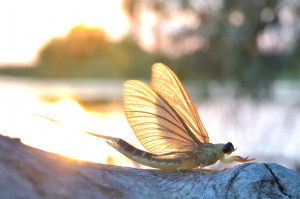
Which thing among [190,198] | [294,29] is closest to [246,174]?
[190,198]

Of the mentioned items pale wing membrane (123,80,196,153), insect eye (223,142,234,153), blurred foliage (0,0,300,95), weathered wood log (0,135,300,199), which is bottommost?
weathered wood log (0,135,300,199)

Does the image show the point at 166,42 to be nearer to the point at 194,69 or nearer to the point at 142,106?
the point at 194,69

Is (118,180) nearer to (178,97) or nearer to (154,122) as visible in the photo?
(154,122)

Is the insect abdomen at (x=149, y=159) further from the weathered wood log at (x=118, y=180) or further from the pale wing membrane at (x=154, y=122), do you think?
the pale wing membrane at (x=154, y=122)

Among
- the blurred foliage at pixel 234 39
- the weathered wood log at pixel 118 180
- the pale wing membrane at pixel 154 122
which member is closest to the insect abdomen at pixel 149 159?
the weathered wood log at pixel 118 180

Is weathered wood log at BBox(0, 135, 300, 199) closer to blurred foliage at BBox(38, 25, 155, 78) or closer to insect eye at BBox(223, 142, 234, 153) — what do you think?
insect eye at BBox(223, 142, 234, 153)

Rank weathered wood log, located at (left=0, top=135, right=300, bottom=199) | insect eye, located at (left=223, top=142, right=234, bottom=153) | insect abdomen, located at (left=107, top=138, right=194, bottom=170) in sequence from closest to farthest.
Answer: weathered wood log, located at (left=0, top=135, right=300, bottom=199) < insect abdomen, located at (left=107, top=138, right=194, bottom=170) < insect eye, located at (left=223, top=142, right=234, bottom=153)

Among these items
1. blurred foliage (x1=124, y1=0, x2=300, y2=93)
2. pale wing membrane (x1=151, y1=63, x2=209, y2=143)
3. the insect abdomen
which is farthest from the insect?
blurred foliage (x1=124, y1=0, x2=300, y2=93)
